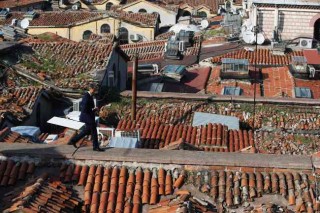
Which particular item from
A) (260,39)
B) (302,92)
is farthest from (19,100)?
(260,39)

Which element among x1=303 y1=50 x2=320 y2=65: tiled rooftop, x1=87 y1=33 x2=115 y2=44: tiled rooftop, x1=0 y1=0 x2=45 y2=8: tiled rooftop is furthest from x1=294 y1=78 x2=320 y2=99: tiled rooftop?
x1=0 y1=0 x2=45 y2=8: tiled rooftop

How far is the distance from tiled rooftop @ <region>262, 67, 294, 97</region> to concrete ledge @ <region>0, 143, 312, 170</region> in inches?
604

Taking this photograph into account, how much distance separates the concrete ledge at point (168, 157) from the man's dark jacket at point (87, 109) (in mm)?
826

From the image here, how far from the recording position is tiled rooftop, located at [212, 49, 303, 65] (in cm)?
3092

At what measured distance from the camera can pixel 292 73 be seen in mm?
28641

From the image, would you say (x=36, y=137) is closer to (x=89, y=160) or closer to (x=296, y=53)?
(x=89, y=160)

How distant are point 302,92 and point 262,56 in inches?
240

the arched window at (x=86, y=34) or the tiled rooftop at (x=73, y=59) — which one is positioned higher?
the tiled rooftop at (x=73, y=59)

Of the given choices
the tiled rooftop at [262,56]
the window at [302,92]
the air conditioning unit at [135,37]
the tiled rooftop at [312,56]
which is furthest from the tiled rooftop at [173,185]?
the air conditioning unit at [135,37]

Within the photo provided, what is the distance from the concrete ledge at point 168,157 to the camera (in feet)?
36.3

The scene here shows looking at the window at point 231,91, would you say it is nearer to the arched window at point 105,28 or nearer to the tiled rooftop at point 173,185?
the tiled rooftop at point 173,185

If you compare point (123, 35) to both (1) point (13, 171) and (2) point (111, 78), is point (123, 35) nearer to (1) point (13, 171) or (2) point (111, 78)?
(2) point (111, 78)

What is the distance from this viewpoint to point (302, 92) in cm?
2606

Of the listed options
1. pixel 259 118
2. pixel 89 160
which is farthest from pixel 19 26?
pixel 89 160
